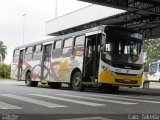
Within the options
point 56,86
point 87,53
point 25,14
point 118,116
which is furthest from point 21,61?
point 25,14

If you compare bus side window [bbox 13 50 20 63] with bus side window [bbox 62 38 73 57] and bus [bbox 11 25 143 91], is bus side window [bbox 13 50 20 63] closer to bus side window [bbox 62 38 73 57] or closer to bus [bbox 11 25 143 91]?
bus [bbox 11 25 143 91]

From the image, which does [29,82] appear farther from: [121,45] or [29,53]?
[121,45]

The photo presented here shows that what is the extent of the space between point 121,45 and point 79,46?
2.72m

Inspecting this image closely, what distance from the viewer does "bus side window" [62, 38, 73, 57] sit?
2158 centimetres

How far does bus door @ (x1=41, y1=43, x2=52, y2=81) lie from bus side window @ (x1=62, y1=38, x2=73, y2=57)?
229 cm

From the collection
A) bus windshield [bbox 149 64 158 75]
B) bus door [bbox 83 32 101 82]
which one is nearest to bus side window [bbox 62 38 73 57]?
bus door [bbox 83 32 101 82]

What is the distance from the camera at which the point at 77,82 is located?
20.3 metres

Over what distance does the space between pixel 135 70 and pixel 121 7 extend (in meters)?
7.72

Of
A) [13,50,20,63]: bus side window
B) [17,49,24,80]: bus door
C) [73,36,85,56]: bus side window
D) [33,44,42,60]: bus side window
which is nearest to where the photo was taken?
[73,36,85,56]: bus side window

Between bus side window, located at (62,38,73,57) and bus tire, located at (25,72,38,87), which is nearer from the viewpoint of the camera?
bus side window, located at (62,38,73,57)

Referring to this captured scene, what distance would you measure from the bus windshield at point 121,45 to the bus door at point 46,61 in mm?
6711

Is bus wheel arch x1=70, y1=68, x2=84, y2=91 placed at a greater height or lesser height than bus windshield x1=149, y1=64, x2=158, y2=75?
lesser

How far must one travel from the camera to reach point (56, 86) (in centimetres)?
2541

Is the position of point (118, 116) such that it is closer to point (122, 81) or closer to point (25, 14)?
point (122, 81)
